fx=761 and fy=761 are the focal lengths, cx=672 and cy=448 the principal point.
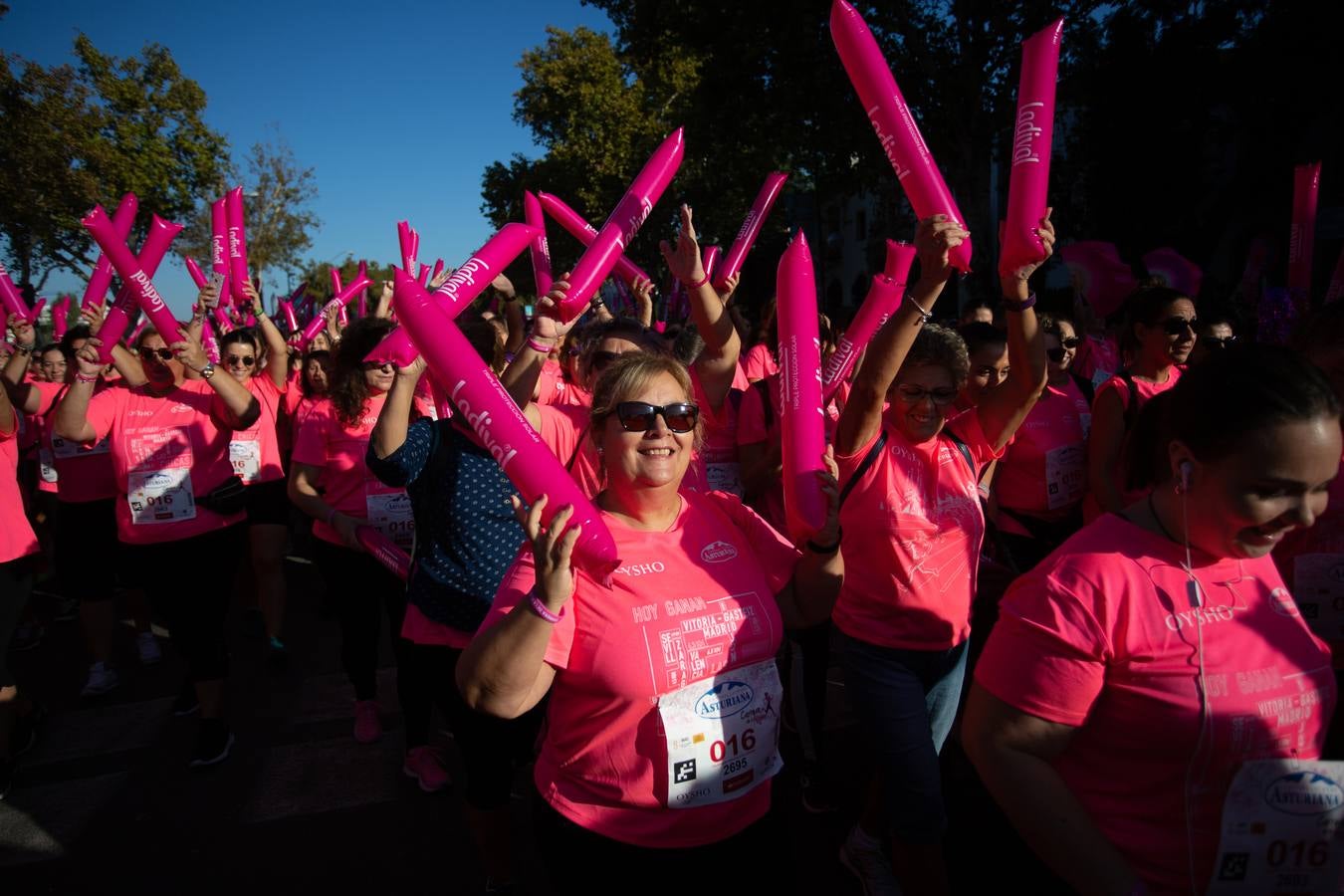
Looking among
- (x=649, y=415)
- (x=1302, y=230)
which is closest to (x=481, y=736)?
(x=649, y=415)

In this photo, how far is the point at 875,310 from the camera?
→ 104 inches

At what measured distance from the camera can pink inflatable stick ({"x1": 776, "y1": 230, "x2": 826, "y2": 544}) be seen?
6.27 feet

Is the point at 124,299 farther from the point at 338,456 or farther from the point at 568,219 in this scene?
the point at 568,219

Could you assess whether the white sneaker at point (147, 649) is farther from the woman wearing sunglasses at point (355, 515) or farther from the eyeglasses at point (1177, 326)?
the eyeglasses at point (1177, 326)

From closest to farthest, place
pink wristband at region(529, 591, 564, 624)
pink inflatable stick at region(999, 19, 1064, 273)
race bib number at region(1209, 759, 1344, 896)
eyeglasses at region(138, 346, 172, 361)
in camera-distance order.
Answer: race bib number at region(1209, 759, 1344, 896)
pink wristband at region(529, 591, 564, 624)
pink inflatable stick at region(999, 19, 1064, 273)
eyeglasses at region(138, 346, 172, 361)

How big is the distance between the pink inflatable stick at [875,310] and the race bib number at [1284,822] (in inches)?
56.8

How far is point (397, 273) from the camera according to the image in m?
1.82

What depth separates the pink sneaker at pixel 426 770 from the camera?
141 inches

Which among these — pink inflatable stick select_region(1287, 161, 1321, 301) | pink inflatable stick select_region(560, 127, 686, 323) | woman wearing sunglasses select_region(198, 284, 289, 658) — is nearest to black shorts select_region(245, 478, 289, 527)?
woman wearing sunglasses select_region(198, 284, 289, 658)

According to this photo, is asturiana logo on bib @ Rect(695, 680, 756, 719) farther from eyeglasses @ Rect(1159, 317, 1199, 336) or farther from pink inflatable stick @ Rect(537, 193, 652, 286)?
eyeglasses @ Rect(1159, 317, 1199, 336)

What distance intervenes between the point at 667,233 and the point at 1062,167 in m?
15.4

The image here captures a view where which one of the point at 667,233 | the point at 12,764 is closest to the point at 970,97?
the point at 12,764

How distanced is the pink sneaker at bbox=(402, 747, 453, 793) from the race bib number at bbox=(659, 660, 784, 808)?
225 centimetres

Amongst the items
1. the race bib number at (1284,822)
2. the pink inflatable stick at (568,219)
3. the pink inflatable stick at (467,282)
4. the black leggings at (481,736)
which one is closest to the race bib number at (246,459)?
the pink inflatable stick at (568,219)
